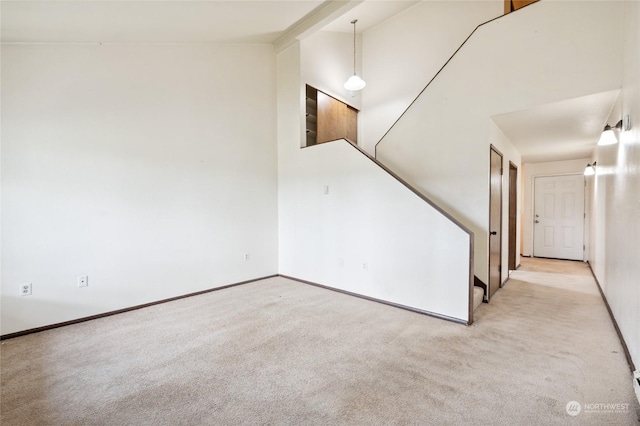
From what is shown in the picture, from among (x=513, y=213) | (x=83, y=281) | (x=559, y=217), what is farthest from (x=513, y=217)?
(x=83, y=281)

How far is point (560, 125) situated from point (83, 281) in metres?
5.99

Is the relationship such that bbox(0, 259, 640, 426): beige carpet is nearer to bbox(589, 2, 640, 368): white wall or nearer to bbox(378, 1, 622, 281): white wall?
bbox(589, 2, 640, 368): white wall

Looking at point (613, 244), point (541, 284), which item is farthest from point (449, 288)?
point (541, 284)

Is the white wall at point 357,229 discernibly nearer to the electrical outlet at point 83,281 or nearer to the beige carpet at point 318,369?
the beige carpet at point 318,369

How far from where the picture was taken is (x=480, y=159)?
352 cm

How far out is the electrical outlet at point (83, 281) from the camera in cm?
311

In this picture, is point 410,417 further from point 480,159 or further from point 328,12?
point 328,12

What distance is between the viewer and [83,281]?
3129 mm

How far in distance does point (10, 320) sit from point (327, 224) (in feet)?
11.5

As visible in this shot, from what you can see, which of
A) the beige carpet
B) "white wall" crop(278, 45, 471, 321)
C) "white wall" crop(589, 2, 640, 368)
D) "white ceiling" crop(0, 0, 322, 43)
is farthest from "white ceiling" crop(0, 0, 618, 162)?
the beige carpet

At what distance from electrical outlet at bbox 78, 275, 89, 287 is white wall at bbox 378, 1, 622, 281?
411cm

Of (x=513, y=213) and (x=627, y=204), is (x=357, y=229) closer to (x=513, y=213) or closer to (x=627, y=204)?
(x=627, y=204)

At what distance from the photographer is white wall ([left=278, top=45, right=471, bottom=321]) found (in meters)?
3.16

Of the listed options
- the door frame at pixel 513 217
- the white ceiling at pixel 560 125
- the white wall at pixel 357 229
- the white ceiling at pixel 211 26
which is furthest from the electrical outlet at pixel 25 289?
the door frame at pixel 513 217
